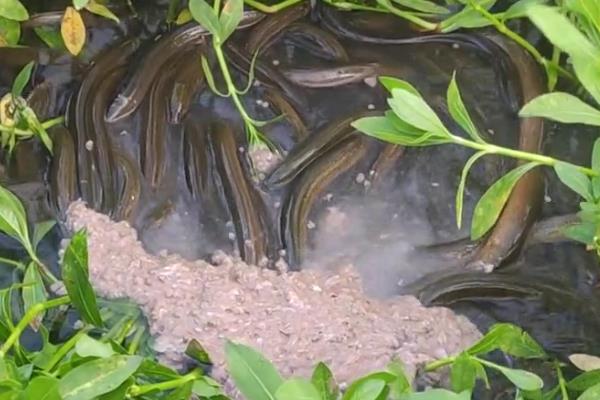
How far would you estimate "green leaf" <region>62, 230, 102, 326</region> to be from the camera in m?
0.98

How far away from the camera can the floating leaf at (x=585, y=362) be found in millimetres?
1095

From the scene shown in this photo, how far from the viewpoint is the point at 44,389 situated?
2.74 feet

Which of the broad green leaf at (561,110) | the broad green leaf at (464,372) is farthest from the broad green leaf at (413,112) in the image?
the broad green leaf at (464,372)

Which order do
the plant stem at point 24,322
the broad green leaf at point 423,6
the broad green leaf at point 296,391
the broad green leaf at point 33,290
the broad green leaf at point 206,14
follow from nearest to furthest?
the broad green leaf at point 296,391
the plant stem at point 24,322
the broad green leaf at point 33,290
the broad green leaf at point 206,14
the broad green leaf at point 423,6

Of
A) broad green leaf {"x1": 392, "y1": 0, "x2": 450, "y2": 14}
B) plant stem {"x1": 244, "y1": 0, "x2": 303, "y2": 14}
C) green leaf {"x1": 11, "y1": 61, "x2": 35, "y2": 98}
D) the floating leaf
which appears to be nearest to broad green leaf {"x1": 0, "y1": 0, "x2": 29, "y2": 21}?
green leaf {"x1": 11, "y1": 61, "x2": 35, "y2": 98}

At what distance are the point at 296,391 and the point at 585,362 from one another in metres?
0.42

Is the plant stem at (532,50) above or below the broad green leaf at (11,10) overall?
below

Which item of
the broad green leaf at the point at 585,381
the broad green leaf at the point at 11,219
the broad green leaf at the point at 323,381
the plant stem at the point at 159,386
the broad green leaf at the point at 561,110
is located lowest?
the broad green leaf at the point at 585,381

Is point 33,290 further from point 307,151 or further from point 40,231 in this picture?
point 307,151

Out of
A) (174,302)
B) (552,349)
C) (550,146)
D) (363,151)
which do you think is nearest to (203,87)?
(363,151)

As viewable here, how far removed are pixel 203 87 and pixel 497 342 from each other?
58 cm

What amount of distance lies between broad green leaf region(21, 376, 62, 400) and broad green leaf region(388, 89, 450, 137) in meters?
0.41

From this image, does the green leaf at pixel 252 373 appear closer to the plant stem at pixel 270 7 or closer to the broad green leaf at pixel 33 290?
the broad green leaf at pixel 33 290

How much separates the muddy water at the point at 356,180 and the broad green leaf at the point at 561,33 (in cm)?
38
